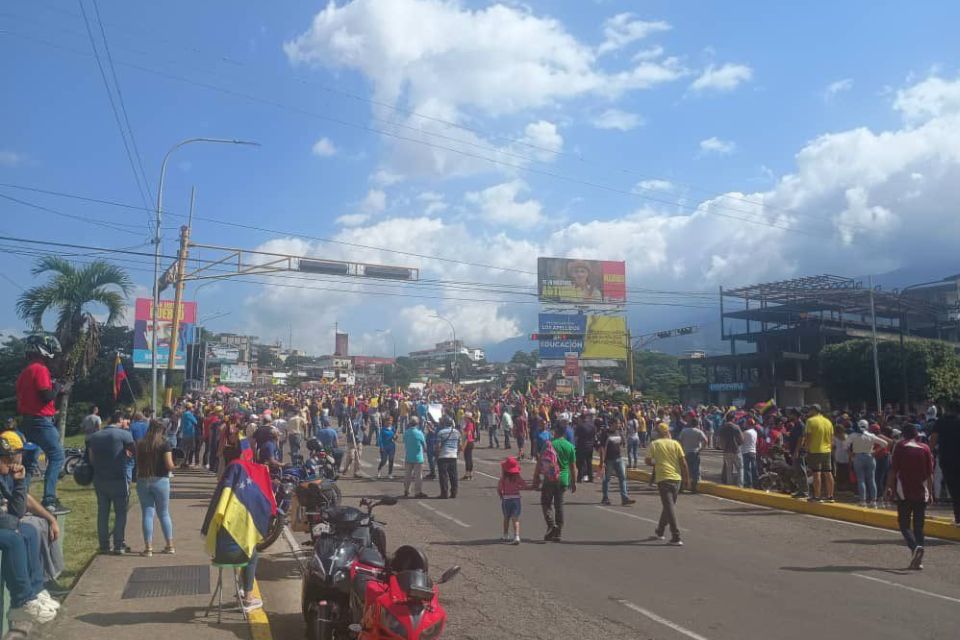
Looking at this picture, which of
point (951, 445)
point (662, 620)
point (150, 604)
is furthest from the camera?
point (951, 445)

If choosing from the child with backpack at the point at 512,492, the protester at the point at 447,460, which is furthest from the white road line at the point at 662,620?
the protester at the point at 447,460

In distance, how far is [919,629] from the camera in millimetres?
6707

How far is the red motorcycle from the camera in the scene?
4473 millimetres

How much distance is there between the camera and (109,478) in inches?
340

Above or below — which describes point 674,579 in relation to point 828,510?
below

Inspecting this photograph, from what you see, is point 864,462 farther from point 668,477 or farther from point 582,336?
point 582,336

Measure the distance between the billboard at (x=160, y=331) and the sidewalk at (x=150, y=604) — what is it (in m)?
32.9

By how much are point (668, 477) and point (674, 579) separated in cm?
235

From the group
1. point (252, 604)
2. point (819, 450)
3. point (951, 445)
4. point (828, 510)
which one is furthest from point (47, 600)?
point (819, 450)

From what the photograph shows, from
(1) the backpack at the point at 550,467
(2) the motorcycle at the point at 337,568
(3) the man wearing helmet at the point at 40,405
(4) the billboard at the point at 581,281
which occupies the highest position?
(4) the billboard at the point at 581,281

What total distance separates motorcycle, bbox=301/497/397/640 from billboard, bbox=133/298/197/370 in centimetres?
3544

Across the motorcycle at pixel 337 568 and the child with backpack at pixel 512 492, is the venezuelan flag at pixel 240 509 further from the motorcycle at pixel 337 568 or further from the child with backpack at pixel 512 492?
the child with backpack at pixel 512 492

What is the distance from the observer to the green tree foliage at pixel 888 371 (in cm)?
4503

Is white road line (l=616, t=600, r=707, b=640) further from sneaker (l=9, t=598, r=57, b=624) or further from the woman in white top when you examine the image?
the woman in white top
